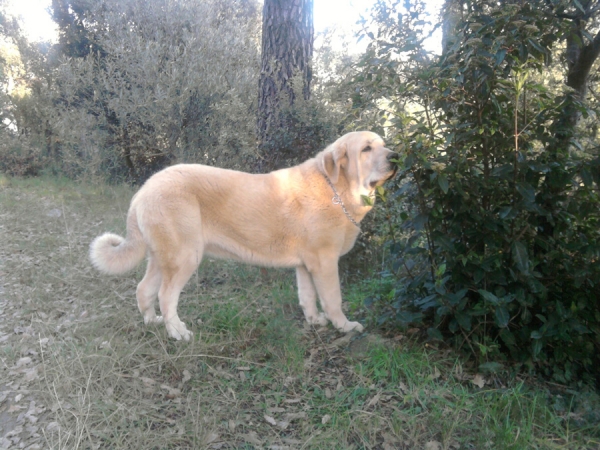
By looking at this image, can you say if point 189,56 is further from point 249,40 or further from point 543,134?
point 543,134

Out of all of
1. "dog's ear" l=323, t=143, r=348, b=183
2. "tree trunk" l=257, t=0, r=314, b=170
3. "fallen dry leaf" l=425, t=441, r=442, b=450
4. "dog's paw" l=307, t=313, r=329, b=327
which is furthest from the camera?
"tree trunk" l=257, t=0, r=314, b=170

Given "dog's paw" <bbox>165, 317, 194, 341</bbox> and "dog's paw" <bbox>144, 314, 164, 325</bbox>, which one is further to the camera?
"dog's paw" <bbox>144, 314, 164, 325</bbox>

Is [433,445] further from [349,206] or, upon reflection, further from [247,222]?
[247,222]

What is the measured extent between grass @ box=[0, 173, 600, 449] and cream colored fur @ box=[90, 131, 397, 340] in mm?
435

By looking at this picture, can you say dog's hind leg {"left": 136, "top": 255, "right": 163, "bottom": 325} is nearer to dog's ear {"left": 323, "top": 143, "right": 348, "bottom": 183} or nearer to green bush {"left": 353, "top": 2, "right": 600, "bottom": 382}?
dog's ear {"left": 323, "top": 143, "right": 348, "bottom": 183}

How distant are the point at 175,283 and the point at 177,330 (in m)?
0.41

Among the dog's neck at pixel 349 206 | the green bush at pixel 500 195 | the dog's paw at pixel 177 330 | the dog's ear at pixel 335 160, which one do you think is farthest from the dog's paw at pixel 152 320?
the green bush at pixel 500 195

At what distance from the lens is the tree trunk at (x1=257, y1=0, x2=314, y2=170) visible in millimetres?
6453

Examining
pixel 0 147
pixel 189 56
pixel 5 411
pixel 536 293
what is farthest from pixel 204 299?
pixel 0 147

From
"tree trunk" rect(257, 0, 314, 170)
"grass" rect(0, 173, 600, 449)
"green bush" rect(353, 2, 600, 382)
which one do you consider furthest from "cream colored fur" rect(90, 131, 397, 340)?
"tree trunk" rect(257, 0, 314, 170)

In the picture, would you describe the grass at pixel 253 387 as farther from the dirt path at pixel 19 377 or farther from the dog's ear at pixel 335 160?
the dog's ear at pixel 335 160

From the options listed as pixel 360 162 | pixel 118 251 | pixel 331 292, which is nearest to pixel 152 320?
pixel 118 251

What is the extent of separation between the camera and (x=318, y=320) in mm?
4629

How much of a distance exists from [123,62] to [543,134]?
914 centimetres
